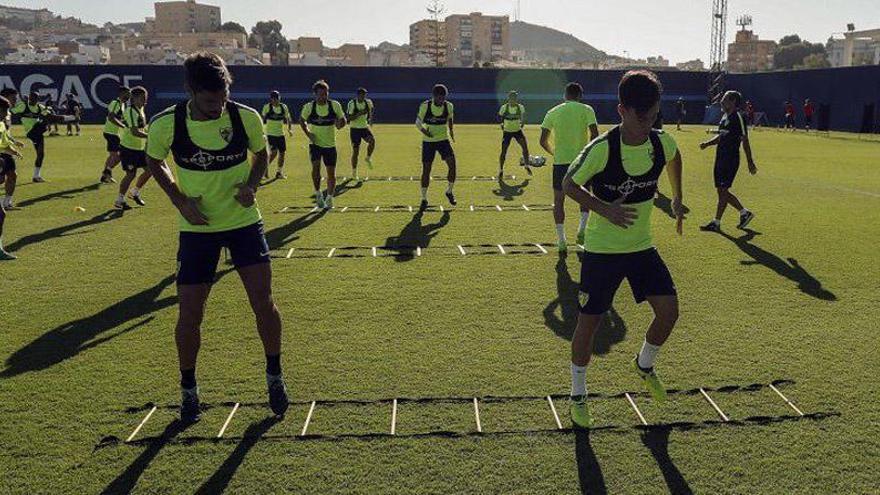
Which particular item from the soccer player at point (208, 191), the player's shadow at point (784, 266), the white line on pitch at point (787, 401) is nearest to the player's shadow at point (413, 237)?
the player's shadow at point (784, 266)

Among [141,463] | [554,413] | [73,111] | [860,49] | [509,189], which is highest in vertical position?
[860,49]

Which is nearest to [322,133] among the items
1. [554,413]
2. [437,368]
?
[437,368]

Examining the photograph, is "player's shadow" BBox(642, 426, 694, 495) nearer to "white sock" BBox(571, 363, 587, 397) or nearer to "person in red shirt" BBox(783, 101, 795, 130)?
"white sock" BBox(571, 363, 587, 397)

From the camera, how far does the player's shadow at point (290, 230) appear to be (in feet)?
33.7

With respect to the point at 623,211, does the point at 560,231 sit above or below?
below

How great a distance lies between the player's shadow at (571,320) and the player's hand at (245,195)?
283 centimetres

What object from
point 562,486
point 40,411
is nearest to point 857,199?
point 562,486

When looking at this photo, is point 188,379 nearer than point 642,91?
No

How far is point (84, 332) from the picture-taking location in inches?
249

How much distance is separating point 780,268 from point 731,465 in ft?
17.6

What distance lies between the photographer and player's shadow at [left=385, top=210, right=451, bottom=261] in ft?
31.5

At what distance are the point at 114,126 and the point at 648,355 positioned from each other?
47.0 feet

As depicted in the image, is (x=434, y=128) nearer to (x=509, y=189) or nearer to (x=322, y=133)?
(x=322, y=133)

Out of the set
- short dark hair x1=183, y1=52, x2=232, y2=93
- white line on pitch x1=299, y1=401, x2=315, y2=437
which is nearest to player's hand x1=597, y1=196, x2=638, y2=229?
white line on pitch x1=299, y1=401, x2=315, y2=437
